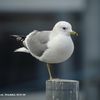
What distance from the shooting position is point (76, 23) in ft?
9.96

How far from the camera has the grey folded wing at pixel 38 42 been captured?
80.6 inches

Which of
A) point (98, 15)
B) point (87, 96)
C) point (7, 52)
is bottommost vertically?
point (87, 96)

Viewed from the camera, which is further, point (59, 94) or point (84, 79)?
point (84, 79)

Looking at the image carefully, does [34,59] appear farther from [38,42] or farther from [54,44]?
[54,44]

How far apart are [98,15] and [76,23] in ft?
0.74

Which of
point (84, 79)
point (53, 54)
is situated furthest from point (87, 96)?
point (53, 54)

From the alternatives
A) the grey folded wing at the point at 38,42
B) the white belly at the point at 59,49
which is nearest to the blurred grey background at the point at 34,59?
the grey folded wing at the point at 38,42

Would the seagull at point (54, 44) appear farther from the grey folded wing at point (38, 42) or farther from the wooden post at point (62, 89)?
the wooden post at point (62, 89)

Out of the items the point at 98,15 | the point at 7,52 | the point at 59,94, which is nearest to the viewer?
the point at 59,94

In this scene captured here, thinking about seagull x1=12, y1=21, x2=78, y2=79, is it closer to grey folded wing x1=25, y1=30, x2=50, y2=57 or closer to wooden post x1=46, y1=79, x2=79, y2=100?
grey folded wing x1=25, y1=30, x2=50, y2=57

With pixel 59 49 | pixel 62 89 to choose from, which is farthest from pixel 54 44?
pixel 62 89

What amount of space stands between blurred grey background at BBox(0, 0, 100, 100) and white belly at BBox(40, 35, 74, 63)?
0.88 metres

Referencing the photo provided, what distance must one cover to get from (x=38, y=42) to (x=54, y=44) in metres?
0.13

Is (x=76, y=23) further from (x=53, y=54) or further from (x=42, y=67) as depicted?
(x=53, y=54)
